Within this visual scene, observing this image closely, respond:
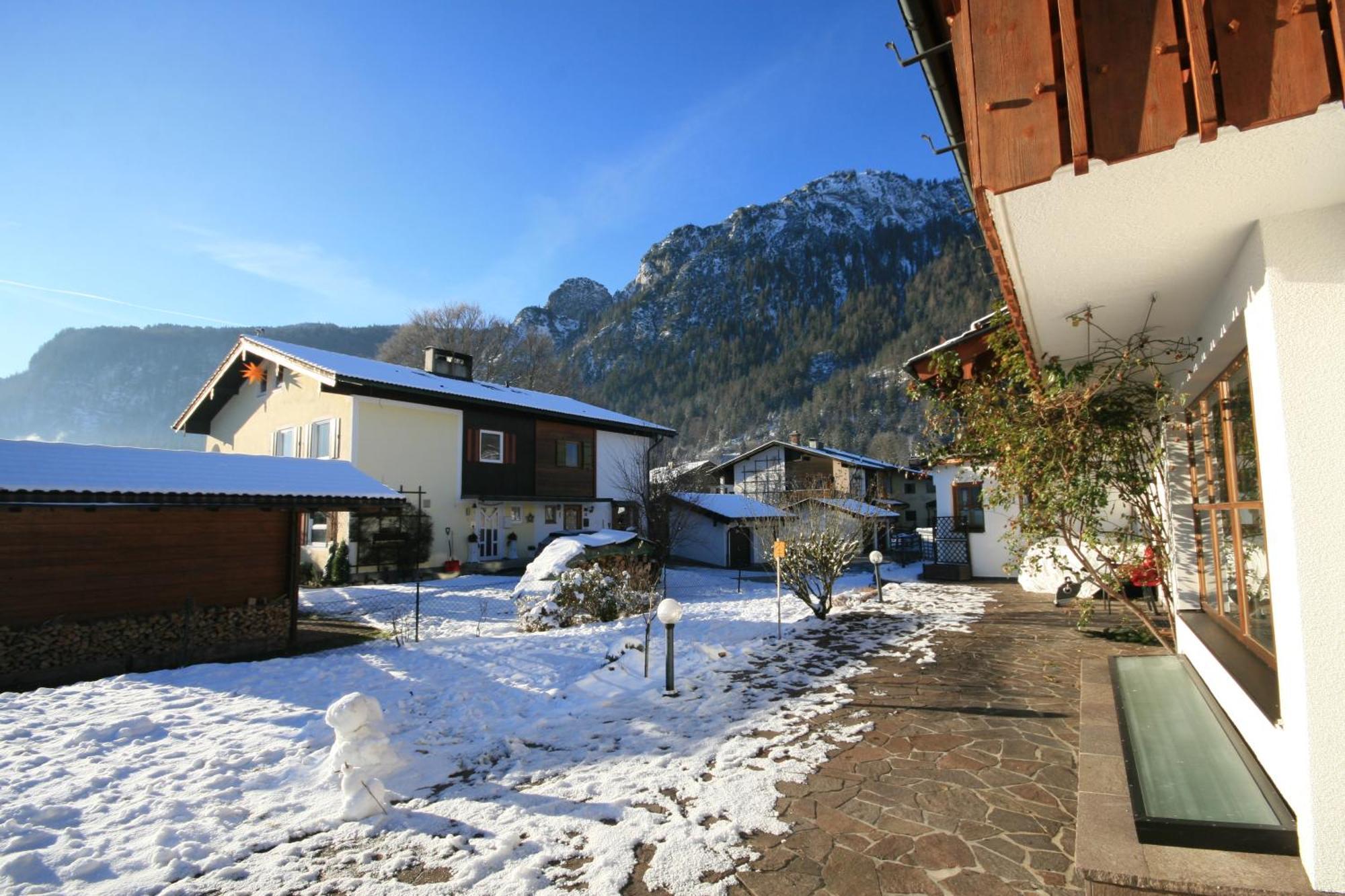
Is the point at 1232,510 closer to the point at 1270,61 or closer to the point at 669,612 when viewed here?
the point at 1270,61

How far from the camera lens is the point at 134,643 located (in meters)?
7.92

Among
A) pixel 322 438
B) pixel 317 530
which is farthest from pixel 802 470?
pixel 317 530

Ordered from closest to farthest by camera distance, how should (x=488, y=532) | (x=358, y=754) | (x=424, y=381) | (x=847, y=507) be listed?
1. (x=358, y=754)
2. (x=847, y=507)
3. (x=424, y=381)
4. (x=488, y=532)

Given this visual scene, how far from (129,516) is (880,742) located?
9340 millimetres

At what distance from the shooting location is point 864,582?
17266mm

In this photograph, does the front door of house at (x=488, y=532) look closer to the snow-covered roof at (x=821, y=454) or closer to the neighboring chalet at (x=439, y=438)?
the neighboring chalet at (x=439, y=438)

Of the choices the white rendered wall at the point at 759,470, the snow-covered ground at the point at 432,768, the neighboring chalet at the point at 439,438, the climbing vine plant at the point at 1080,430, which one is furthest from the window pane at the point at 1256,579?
the white rendered wall at the point at 759,470

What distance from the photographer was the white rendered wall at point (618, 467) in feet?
81.7

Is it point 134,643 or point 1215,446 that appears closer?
point 1215,446

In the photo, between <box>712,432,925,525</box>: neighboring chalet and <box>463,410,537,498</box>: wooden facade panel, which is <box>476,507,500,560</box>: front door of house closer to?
<box>463,410,537,498</box>: wooden facade panel

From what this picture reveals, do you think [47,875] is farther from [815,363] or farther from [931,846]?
[815,363]

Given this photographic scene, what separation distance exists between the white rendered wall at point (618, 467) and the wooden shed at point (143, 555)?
15.1 m

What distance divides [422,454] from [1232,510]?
19.1 metres

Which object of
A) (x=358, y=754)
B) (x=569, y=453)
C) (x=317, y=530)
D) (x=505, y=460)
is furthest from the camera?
(x=569, y=453)
